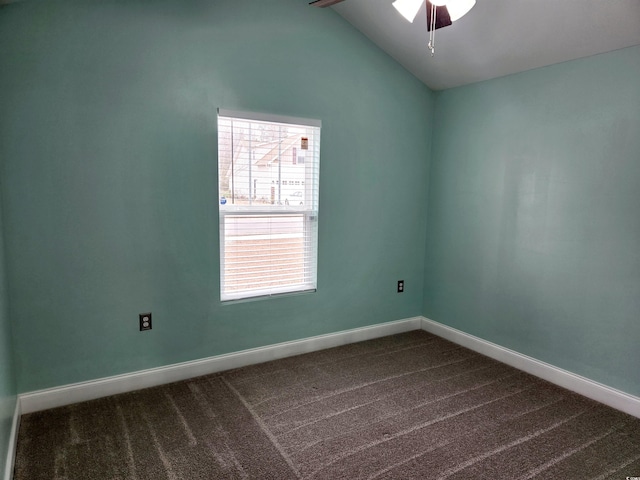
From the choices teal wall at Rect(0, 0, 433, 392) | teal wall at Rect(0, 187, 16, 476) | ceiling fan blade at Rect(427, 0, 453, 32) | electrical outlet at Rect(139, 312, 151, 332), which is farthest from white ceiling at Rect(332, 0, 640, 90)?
teal wall at Rect(0, 187, 16, 476)

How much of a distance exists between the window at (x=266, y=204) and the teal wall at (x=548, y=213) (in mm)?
1360

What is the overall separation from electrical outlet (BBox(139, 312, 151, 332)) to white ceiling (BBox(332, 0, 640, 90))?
273 cm

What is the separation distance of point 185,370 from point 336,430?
4.04ft

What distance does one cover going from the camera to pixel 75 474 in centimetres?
192

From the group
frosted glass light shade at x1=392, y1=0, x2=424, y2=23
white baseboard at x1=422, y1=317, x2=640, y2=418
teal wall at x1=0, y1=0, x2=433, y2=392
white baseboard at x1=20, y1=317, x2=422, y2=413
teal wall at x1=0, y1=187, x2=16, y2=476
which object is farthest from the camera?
white baseboard at x1=422, y1=317, x2=640, y2=418

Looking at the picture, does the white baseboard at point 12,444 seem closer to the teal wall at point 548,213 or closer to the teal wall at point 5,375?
the teal wall at point 5,375

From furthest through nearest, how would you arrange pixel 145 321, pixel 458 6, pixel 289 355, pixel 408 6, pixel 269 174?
pixel 289 355 → pixel 269 174 → pixel 145 321 → pixel 408 6 → pixel 458 6

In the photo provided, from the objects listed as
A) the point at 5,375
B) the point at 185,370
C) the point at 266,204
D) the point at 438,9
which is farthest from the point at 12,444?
the point at 438,9

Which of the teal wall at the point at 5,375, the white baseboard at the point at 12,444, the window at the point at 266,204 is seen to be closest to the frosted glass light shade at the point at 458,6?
the window at the point at 266,204

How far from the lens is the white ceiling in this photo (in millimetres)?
2346

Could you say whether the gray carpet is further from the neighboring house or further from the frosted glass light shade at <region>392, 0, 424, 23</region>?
the frosted glass light shade at <region>392, 0, 424, 23</region>

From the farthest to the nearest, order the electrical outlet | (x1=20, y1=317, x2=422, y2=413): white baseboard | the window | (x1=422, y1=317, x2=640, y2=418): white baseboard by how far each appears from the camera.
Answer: the window < the electrical outlet < (x1=422, y1=317, x2=640, y2=418): white baseboard < (x1=20, y1=317, x2=422, y2=413): white baseboard

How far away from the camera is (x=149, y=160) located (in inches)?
103

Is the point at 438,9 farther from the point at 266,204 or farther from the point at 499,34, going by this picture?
the point at 266,204
